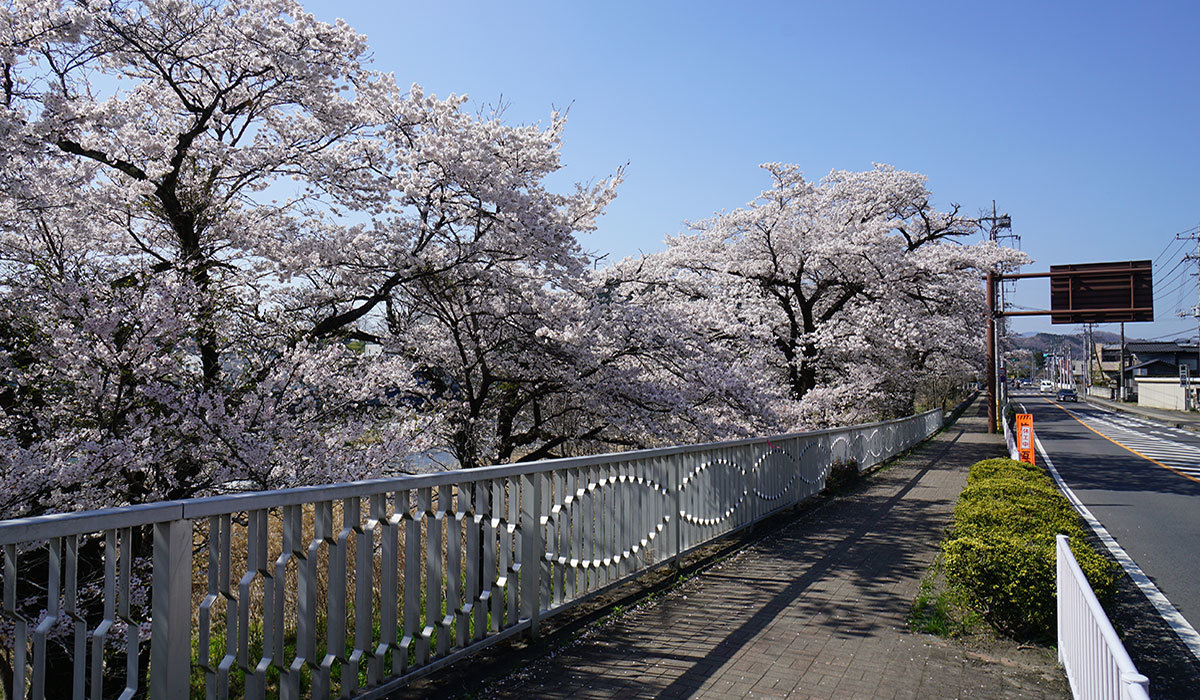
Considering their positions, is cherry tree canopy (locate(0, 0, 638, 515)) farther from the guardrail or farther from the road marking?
the road marking

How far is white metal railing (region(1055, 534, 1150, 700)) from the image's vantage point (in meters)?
2.69

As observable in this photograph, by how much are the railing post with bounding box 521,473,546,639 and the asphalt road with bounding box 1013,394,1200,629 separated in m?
5.65

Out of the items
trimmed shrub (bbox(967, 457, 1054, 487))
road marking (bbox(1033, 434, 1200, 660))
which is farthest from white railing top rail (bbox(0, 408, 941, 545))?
trimmed shrub (bbox(967, 457, 1054, 487))

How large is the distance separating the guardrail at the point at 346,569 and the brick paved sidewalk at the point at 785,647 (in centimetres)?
53

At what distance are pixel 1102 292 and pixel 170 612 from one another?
27.0 metres

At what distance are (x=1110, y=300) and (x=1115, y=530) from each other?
15104mm

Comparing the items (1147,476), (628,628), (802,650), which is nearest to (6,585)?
(628,628)

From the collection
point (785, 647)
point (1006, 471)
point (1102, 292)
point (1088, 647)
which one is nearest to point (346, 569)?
point (785, 647)

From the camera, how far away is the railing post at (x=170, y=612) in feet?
10.2

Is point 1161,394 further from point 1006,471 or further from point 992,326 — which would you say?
point 1006,471

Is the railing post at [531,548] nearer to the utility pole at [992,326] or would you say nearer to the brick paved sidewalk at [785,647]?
the brick paved sidewalk at [785,647]

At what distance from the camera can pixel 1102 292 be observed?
944 inches

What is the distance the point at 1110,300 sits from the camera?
23781mm

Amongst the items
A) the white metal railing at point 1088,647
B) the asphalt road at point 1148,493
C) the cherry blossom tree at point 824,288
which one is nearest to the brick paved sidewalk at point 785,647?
the white metal railing at point 1088,647
